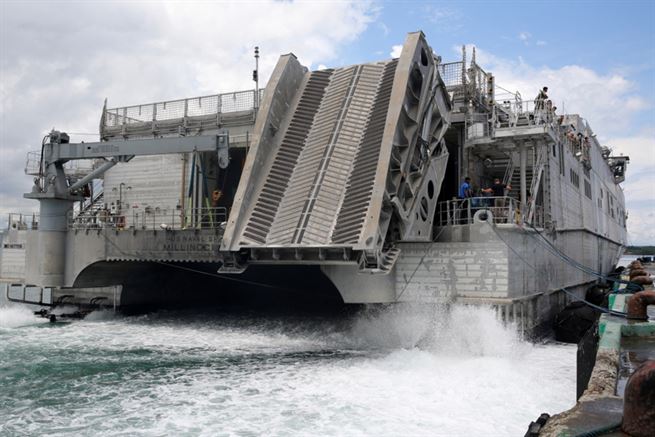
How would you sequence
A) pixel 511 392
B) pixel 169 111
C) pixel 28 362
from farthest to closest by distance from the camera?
pixel 169 111 → pixel 28 362 → pixel 511 392

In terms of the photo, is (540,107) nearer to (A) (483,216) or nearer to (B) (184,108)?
(A) (483,216)

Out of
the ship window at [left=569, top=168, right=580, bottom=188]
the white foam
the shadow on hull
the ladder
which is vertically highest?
the ship window at [left=569, top=168, right=580, bottom=188]

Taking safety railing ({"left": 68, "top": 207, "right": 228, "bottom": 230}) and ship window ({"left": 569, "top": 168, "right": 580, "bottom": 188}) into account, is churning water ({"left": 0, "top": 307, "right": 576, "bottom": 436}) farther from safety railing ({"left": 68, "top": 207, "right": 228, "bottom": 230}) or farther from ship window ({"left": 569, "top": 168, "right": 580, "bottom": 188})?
ship window ({"left": 569, "top": 168, "right": 580, "bottom": 188})

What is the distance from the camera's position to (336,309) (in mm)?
22578

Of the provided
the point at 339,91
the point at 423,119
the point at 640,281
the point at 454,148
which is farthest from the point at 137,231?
the point at 640,281

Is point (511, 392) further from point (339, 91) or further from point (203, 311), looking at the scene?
point (203, 311)

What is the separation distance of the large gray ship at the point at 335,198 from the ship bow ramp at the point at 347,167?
0.05m

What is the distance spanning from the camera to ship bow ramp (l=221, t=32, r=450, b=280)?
13.7 meters

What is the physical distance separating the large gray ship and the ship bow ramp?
5 centimetres

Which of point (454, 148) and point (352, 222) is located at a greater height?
point (454, 148)

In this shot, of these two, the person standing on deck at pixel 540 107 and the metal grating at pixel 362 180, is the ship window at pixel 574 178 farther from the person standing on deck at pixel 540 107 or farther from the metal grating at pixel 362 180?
the metal grating at pixel 362 180

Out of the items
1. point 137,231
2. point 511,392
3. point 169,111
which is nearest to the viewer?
point 511,392

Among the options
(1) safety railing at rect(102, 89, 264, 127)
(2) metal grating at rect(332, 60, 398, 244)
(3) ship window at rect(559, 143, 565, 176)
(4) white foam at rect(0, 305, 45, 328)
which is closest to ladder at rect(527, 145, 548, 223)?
(3) ship window at rect(559, 143, 565, 176)

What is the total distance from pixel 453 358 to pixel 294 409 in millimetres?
5524
